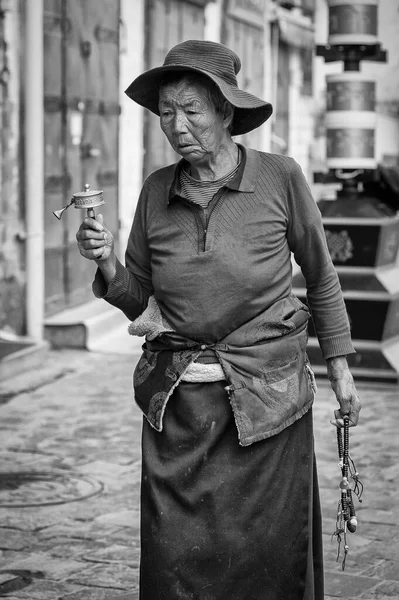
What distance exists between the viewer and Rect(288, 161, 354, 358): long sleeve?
13.4 ft

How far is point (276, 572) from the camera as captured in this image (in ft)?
13.4

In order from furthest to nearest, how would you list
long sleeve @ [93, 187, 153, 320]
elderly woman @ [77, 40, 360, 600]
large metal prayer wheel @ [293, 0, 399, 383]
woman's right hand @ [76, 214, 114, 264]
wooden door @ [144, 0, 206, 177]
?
wooden door @ [144, 0, 206, 177]
large metal prayer wheel @ [293, 0, 399, 383]
long sleeve @ [93, 187, 153, 320]
elderly woman @ [77, 40, 360, 600]
woman's right hand @ [76, 214, 114, 264]

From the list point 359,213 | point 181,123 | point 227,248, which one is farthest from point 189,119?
point 359,213

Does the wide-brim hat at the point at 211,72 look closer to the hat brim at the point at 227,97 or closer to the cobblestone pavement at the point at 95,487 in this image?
the hat brim at the point at 227,97

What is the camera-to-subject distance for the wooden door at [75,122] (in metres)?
11.2

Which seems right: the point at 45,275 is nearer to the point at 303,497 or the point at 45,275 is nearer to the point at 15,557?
the point at 15,557

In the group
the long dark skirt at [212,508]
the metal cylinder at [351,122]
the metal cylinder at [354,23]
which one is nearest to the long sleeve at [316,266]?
the long dark skirt at [212,508]

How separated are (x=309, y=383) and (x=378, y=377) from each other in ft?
18.3

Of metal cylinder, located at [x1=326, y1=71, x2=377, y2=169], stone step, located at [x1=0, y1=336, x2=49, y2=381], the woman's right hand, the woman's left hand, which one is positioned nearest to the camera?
the woman's right hand

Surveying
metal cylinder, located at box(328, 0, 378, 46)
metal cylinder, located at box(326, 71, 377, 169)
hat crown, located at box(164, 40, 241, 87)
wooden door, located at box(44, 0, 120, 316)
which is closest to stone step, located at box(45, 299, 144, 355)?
wooden door, located at box(44, 0, 120, 316)

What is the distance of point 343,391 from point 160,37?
1023 centimetres

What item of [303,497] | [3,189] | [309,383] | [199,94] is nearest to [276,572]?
[303,497]

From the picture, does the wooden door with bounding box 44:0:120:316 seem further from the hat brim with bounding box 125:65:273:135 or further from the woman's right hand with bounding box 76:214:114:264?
the woman's right hand with bounding box 76:214:114:264

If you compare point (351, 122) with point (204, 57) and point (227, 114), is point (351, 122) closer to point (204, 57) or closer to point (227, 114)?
point (227, 114)
